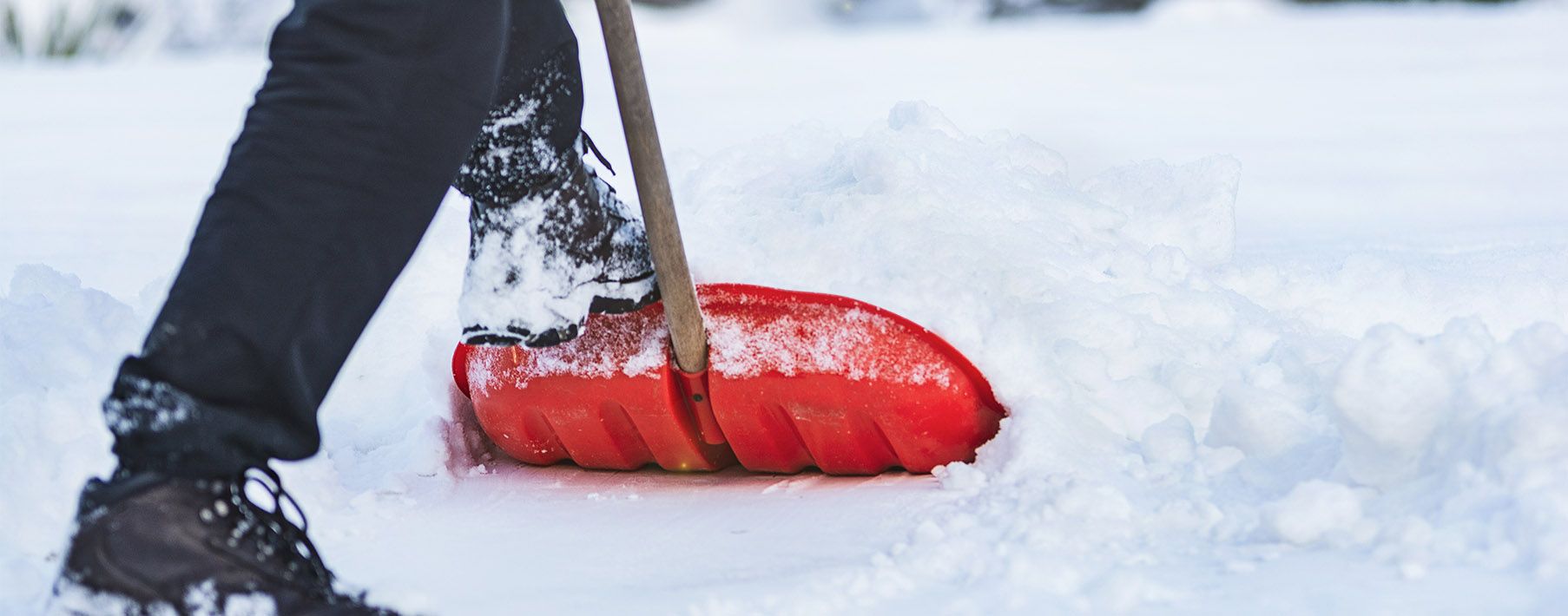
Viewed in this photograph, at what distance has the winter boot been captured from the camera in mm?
1240

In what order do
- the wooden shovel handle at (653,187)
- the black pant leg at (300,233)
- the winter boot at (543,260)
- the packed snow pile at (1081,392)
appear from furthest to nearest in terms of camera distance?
the winter boot at (543,260)
the wooden shovel handle at (653,187)
the packed snow pile at (1081,392)
the black pant leg at (300,233)

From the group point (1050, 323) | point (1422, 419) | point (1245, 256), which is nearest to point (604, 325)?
point (1050, 323)

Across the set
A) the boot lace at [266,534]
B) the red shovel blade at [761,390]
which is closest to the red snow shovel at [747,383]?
the red shovel blade at [761,390]

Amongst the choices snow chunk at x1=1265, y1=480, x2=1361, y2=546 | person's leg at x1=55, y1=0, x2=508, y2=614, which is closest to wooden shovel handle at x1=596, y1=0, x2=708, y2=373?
person's leg at x1=55, y1=0, x2=508, y2=614

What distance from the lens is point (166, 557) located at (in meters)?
0.83

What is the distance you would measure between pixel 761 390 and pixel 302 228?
1.82 ft

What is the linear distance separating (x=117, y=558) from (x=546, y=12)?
22.1 inches

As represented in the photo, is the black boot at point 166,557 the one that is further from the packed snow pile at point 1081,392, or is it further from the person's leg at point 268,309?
the packed snow pile at point 1081,392

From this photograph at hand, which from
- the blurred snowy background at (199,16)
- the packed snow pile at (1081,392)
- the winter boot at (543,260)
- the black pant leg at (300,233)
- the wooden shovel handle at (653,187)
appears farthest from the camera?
the blurred snowy background at (199,16)

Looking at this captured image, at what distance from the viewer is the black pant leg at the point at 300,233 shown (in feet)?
2.65

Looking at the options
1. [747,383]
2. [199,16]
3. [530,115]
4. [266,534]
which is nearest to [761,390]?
[747,383]

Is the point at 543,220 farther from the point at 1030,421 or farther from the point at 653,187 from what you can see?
the point at 1030,421

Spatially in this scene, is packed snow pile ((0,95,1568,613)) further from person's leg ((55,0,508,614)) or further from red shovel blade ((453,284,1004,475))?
person's leg ((55,0,508,614))

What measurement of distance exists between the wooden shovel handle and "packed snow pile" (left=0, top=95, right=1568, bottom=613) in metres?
0.10
